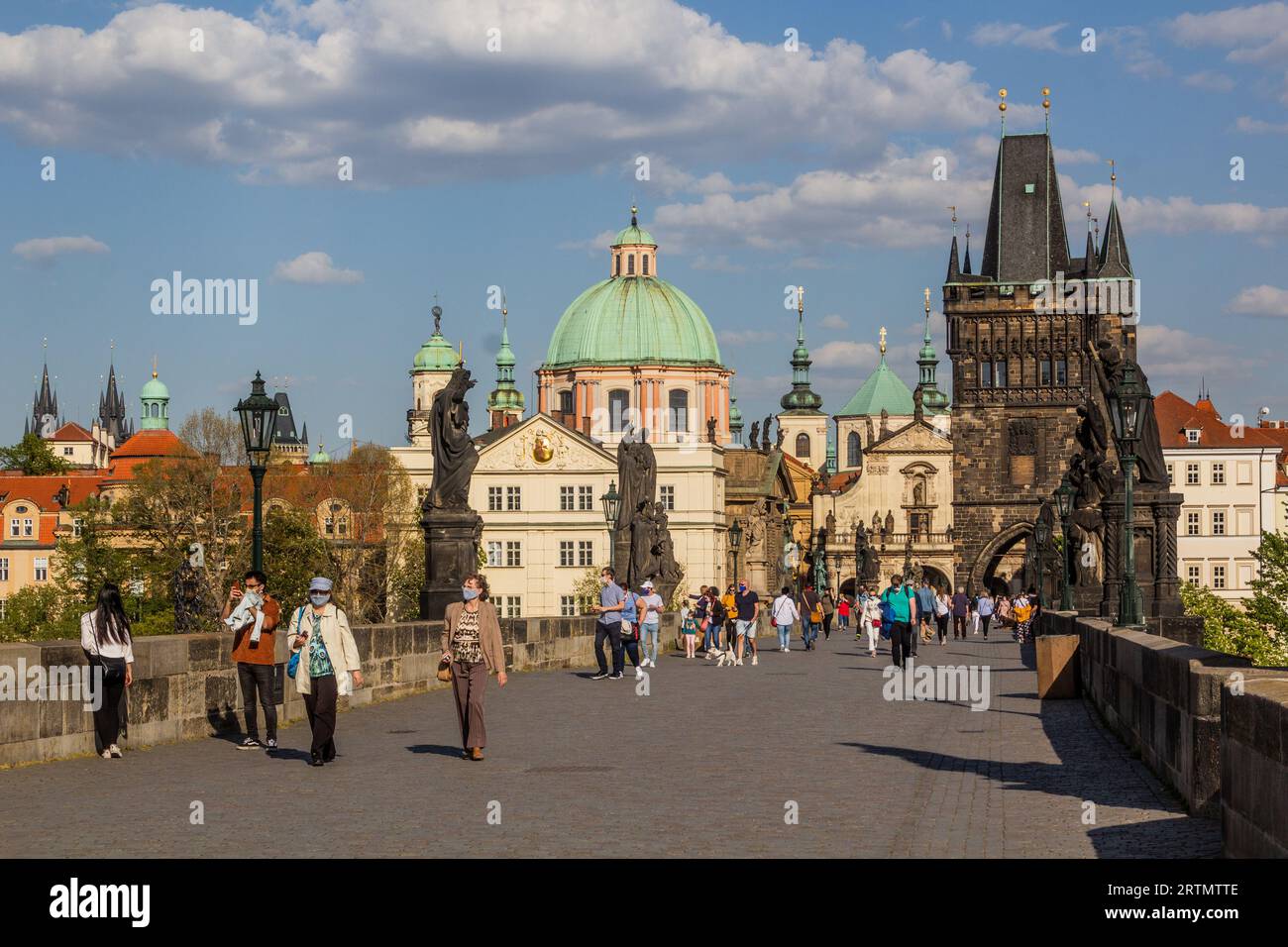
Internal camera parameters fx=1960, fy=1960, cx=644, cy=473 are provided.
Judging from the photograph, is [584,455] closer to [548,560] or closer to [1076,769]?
[548,560]

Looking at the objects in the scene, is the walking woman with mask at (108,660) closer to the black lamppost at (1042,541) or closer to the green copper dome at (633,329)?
the black lamppost at (1042,541)

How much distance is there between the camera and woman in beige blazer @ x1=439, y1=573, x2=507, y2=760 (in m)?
14.9

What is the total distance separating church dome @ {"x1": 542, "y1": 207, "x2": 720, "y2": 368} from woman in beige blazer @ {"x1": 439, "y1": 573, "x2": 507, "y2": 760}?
325 feet

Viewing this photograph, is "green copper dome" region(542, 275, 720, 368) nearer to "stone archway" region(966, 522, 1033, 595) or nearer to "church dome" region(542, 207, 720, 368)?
"church dome" region(542, 207, 720, 368)

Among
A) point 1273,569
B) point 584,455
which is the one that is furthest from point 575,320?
point 1273,569

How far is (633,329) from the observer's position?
116312 mm

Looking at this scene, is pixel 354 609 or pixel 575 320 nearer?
pixel 354 609

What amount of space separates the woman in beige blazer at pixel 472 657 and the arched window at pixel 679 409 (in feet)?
Result: 325

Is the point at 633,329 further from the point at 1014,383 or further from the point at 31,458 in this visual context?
the point at 31,458

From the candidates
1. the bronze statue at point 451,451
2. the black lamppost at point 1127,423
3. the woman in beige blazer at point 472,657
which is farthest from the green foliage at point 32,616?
the woman in beige blazer at point 472,657

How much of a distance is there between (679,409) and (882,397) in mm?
80024

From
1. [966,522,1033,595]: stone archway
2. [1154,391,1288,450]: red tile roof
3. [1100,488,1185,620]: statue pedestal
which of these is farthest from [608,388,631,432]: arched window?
[1100,488,1185,620]: statue pedestal
